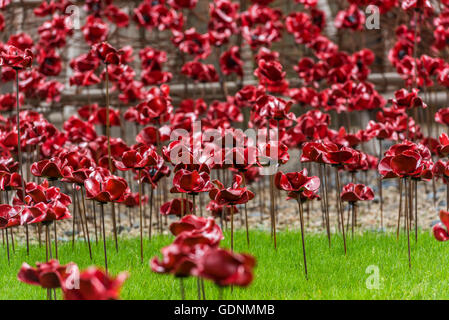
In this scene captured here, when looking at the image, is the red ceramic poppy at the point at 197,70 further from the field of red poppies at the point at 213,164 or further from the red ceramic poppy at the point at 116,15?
the red ceramic poppy at the point at 116,15

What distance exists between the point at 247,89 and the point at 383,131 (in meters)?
0.98

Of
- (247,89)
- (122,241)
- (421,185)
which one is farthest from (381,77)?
(122,241)

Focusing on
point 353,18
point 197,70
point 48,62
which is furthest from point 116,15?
point 353,18

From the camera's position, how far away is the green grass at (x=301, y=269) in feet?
7.44

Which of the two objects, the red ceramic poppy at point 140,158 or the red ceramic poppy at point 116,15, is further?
the red ceramic poppy at point 116,15

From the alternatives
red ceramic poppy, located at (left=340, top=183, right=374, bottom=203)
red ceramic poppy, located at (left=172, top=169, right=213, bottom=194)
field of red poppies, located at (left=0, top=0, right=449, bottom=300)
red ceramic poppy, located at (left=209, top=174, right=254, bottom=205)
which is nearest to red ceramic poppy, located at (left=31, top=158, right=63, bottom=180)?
field of red poppies, located at (left=0, top=0, right=449, bottom=300)

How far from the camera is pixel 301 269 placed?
8.87 feet

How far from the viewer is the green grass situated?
2.27m

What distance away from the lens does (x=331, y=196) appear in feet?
18.8

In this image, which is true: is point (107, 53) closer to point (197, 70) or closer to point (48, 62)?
point (197, 70)

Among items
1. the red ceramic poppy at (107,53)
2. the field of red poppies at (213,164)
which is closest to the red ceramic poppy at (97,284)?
the field of red poppies at (213,164)

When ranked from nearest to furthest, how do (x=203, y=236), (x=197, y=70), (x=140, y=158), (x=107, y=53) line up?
(x=203, y=236) → (x=140, y=158) → (x=107, y=53) → (x=197, y=70)

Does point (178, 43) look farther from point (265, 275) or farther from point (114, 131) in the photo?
point (265, 275)

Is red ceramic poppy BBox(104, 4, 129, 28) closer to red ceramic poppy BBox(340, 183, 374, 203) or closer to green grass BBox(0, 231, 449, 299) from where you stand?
green grass BBox(0, 231, 449, 299)
